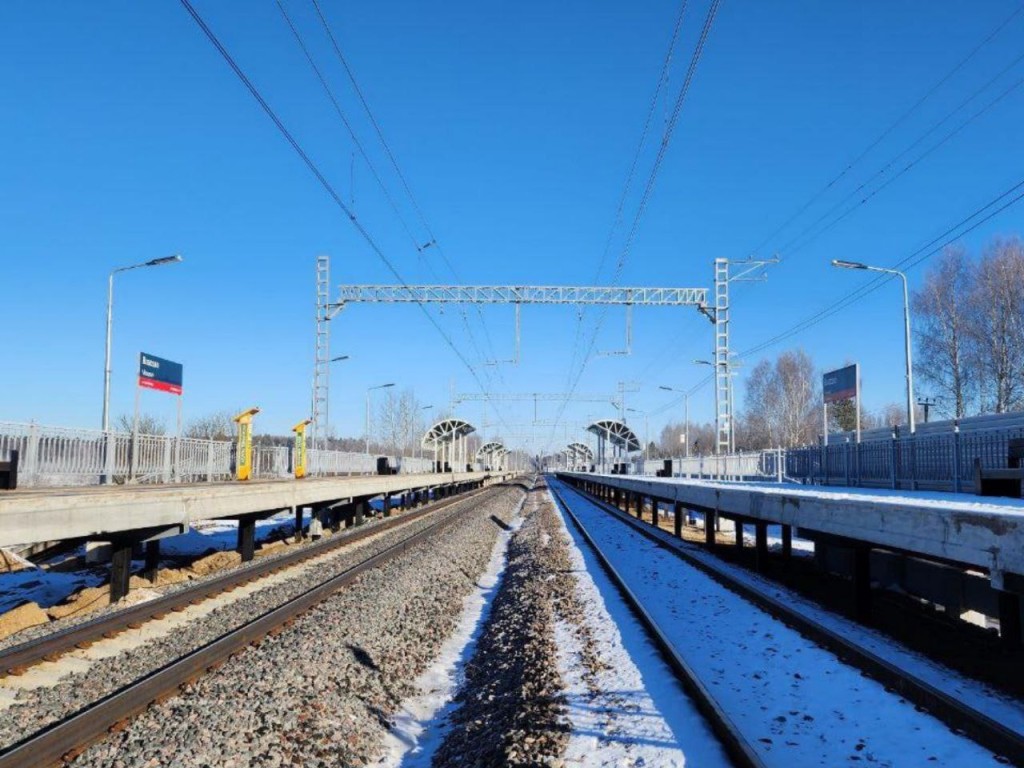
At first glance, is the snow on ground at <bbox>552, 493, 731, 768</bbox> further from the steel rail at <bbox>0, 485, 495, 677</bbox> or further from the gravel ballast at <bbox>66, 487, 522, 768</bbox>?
the steel rail at <bbox>0, 485, 495, 677</bbox>

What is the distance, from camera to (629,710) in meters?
5.90

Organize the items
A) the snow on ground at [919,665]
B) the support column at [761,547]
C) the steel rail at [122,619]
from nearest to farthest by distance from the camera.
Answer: the snow on ground at [919,665] < the steel rail at [122,619] < the support column at [761,547]

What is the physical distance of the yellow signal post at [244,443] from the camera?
24312 mm

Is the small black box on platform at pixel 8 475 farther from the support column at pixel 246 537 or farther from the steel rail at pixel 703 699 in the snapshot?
the steel rail at pixel 703 699

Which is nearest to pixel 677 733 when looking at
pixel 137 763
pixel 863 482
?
pixel 137 763

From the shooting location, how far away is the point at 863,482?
73.8 ft

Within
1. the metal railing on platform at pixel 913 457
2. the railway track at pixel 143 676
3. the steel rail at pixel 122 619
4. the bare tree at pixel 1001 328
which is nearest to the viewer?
the railway track at pixel 143 676

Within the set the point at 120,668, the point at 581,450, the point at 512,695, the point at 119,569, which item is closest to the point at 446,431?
the point at 581,450

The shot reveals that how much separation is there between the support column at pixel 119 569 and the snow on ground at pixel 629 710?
7022 mm

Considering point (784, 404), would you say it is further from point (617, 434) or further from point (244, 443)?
point (244, 443)

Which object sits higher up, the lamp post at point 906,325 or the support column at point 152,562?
the lamp post at point 906,325

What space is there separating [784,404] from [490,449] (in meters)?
61.0

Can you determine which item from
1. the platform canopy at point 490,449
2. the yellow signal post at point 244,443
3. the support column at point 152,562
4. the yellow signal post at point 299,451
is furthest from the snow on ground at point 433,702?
the platform canopy at point 490,449

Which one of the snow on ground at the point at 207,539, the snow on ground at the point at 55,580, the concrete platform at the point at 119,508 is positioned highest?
the concrete platform at the point at 119,508
